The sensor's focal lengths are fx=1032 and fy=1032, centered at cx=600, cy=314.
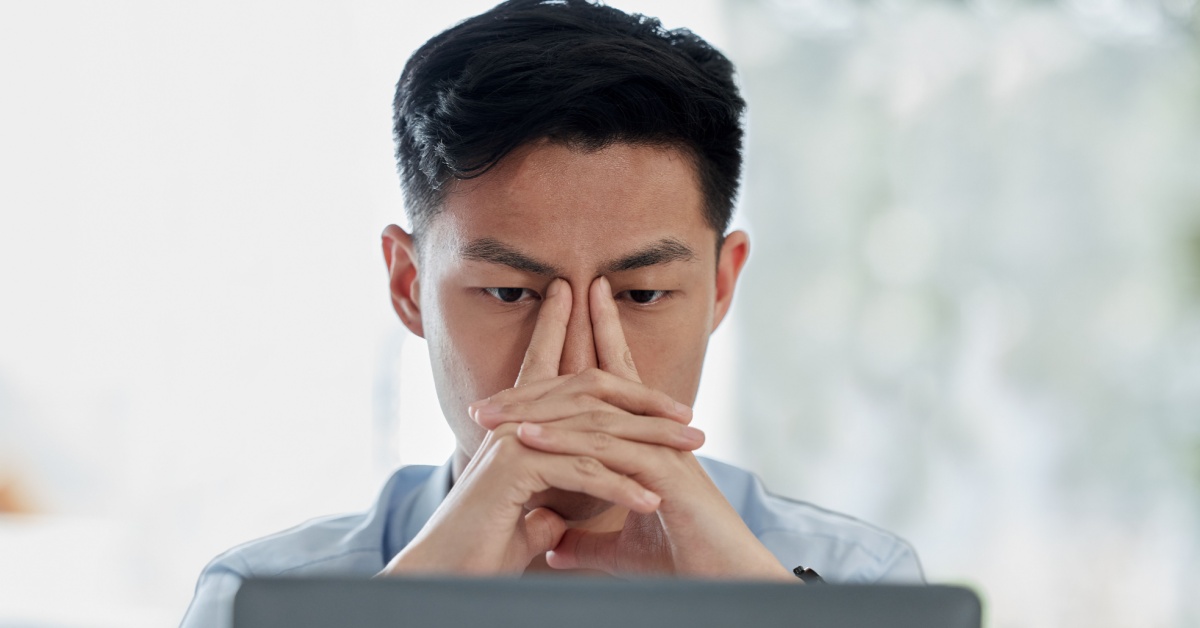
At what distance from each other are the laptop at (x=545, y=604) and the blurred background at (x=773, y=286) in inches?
99.9

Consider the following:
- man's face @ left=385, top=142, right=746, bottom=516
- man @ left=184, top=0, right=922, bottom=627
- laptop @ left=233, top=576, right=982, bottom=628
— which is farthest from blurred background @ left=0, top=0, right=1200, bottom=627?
laptop @ left=233, top=576, right=982, bottom=628

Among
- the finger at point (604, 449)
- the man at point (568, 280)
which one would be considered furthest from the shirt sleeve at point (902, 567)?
the finger at point (604, 449)

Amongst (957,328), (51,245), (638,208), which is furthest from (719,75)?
(51,245)

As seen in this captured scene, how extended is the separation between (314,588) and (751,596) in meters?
0.22

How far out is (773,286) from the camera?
10.8 ft

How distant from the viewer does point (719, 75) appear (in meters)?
1.50

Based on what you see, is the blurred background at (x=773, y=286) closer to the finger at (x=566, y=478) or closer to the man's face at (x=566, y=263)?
the man's face at (x=566, y=263)

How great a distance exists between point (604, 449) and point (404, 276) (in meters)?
0.51

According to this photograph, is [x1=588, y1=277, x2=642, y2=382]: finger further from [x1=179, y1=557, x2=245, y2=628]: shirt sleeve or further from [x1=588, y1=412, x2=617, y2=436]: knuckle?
[x1=179, y1=557, x2=245, y2=628]: shirt sleeve

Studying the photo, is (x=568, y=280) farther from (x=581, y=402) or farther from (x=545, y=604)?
(x=545, y=604)

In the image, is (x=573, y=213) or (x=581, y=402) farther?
(x=573, y=213)

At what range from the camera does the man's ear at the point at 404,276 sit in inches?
55.9

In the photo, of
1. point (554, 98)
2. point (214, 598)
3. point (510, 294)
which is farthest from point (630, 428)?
point (214, 598)

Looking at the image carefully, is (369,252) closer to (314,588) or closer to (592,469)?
(592,469)
